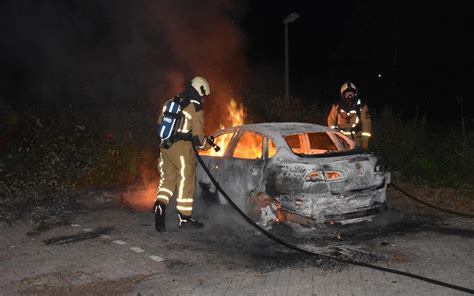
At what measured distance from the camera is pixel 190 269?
515cm

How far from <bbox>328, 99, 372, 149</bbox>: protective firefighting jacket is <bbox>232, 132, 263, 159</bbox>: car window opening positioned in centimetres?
223

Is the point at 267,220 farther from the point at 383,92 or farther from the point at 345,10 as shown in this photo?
the point at 345,10

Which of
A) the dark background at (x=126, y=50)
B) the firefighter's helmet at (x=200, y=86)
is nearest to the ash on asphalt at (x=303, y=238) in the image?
the firefighter's helmet at (x=200, y=86)

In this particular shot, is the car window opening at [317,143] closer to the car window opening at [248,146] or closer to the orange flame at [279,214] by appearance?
the car window opening at [248,146]

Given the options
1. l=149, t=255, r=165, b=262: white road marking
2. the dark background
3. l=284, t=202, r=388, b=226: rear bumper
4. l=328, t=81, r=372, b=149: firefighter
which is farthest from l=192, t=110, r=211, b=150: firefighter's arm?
the dark background

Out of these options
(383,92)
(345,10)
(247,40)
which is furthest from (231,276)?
(345,10)

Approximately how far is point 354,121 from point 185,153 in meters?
3.56

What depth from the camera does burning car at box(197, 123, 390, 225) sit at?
5902 mm

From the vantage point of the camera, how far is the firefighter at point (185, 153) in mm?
6613

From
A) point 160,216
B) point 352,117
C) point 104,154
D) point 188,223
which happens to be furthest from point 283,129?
point 104,154

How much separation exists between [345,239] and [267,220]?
980 millimetres

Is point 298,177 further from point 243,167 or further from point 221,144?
Answer: point 221,144

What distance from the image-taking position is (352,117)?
29.2 feet

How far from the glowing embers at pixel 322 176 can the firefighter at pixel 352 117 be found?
279 centimetres
